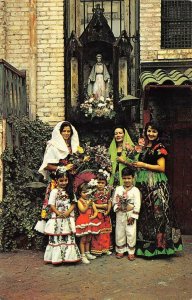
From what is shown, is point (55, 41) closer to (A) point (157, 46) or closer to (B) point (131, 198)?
(A) point (157, 46)

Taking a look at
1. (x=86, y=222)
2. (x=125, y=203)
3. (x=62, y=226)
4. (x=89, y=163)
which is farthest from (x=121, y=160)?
(x=62, y=226)

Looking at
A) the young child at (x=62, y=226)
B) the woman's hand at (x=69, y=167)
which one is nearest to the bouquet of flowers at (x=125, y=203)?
the young child at (x=62, y=226)

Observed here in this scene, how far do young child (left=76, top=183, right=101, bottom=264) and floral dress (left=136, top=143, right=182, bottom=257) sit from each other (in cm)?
69

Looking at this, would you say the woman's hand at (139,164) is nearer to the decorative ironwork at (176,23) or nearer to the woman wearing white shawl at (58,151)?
the woman wearing white shawl at (58,151)

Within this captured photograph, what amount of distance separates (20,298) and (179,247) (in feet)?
9.00

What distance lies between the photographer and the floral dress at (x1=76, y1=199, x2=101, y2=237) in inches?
272

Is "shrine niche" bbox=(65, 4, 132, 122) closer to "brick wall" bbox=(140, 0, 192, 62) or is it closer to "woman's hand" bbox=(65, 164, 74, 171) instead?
"brick wall" bbox=(140, 0, 192, 62)

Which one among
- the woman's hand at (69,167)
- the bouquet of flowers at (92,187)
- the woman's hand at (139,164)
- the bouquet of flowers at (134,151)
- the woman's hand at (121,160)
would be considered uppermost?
the bouquet of flowers at (134,151)

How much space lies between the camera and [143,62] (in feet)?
29.0

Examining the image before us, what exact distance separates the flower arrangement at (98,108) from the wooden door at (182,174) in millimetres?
1260

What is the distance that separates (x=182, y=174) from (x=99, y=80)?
2.34 m

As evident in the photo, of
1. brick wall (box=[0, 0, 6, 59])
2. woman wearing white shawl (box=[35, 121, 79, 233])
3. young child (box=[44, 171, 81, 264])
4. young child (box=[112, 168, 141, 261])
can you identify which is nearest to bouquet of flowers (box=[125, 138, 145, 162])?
young child (box=[112, 168, 141, 261])

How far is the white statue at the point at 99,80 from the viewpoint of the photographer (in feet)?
29.0

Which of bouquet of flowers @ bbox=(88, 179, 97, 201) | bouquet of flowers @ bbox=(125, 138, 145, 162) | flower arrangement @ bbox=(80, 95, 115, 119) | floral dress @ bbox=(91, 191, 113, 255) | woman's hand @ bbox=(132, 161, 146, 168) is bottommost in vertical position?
floral dress @ bbox=(91, 191, 113, 255)
